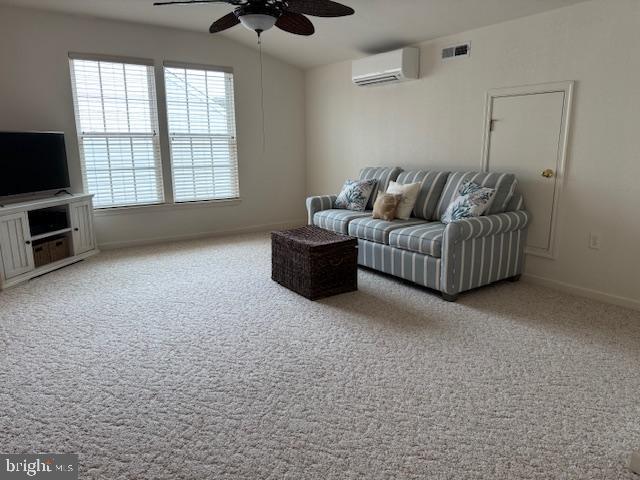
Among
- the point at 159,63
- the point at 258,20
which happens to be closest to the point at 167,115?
the point at 159,63

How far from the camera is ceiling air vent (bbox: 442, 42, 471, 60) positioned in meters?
4.28

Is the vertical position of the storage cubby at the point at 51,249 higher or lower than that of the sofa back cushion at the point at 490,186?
lower

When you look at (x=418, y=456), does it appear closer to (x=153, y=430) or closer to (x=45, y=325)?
(x=153, y=430)

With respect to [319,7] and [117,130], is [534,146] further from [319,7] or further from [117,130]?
[117,130]

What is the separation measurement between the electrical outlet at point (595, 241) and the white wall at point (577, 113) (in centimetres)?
4

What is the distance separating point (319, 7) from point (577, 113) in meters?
2.17

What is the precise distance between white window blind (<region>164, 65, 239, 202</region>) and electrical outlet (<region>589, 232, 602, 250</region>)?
4.24 meters

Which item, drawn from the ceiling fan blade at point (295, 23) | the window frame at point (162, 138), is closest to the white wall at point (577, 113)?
the ceiling fan blade at point (295, 23)

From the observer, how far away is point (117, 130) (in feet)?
17.1

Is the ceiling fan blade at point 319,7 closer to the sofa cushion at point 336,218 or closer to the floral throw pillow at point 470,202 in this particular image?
the floral throw pillow at point 470,202

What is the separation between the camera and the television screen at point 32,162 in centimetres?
423

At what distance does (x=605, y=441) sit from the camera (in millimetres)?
1928

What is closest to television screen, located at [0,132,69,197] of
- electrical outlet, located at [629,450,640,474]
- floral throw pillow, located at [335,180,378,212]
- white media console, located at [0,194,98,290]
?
white media console, located at [0,194,98,290]

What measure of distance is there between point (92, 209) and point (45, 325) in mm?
2096
